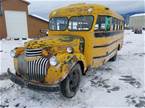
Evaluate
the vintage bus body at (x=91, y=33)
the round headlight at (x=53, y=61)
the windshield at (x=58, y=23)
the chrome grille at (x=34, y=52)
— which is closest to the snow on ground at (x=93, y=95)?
the vintage bus body at (x=91, y=33)

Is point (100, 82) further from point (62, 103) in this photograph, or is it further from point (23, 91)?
point (23, 91)

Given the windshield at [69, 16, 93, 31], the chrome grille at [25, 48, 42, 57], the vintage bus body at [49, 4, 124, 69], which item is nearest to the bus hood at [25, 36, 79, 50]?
the chrome grille at [25, 48, 42, 57]

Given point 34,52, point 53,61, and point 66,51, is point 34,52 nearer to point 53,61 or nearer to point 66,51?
point 53,61

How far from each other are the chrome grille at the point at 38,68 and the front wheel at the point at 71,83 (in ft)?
1.85

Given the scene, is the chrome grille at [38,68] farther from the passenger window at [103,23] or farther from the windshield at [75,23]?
the passenger window at [103,23]

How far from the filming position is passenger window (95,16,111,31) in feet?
21.0

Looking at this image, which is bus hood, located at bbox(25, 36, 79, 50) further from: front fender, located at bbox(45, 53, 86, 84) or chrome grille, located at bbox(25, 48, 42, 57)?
front fender, located at bbox(45, 53, 86, 84)

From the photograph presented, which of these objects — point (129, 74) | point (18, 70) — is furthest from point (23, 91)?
point (129, 74)

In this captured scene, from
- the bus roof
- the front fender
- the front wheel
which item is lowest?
the front wheel

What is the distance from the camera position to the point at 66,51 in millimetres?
5078

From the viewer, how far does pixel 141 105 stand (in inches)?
189

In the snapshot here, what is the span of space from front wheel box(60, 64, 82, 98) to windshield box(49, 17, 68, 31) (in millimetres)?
1793

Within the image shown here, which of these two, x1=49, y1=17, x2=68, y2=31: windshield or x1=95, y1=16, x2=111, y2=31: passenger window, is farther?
x1=49, y1=17, x2=68, y2=31: windshield

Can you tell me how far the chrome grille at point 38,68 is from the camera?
4.63 metres
